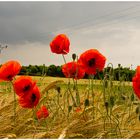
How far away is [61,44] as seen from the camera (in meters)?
3.22

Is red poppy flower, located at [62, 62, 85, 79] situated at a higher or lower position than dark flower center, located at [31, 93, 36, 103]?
higher

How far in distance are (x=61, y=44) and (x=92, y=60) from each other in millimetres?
286

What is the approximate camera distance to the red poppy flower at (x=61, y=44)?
3223 mm

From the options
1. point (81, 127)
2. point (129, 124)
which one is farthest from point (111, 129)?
point (129, 124)

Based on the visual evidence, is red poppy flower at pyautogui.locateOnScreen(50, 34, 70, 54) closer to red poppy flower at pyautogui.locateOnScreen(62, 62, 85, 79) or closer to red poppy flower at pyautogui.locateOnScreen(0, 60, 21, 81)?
red poppy flower at pyautogui.locateOnScreen(62, 62, 85, 79)

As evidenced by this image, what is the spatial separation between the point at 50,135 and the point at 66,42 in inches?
36.6

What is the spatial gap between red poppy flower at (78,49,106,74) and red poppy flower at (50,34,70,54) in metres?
0.21

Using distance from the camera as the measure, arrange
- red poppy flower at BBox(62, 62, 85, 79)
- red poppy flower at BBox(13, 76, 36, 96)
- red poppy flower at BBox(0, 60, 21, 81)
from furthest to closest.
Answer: red poppy flower at BBox(62, 62, 85, 79), red poppy flower at BBox(0, 60, 21, 81), red poppy flower at BBox(13, 76, 36, 96)

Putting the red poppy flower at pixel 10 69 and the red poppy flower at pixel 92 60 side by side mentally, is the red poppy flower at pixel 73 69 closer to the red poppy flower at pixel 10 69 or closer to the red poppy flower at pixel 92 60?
the red poppy flower at pixel 92 60

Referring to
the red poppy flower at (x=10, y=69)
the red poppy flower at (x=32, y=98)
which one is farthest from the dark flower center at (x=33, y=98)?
the red poppy flower at (x=10, y=69)

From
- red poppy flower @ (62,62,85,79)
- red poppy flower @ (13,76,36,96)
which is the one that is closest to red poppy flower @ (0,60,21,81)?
red poppy flower @ (13,76,36,96)

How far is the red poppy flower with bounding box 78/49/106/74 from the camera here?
3051mm

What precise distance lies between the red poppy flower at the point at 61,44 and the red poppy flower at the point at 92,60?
205 mm

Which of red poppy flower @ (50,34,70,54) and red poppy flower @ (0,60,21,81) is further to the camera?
red poppy flower @ (50,34,70,54)
